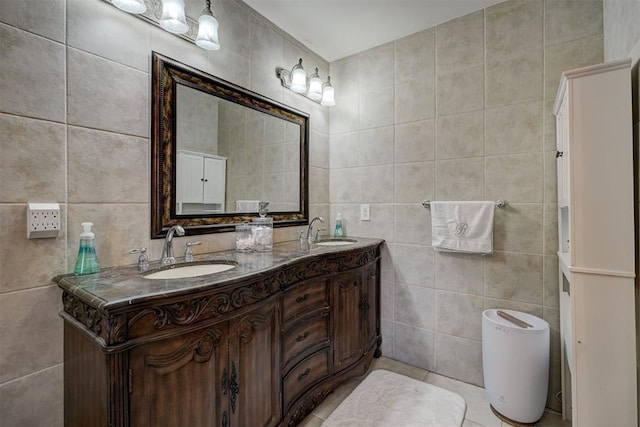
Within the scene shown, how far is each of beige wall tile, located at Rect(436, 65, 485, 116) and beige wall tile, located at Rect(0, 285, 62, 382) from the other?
237 cm

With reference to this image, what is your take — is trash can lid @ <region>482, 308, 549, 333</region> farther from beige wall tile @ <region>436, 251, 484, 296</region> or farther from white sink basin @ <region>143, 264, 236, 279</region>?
white sink basin @ <region>143, 264, 236, 279</region>

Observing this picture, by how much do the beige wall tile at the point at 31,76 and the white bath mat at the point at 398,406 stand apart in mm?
1925

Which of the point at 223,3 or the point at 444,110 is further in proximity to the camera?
the point at 444,110

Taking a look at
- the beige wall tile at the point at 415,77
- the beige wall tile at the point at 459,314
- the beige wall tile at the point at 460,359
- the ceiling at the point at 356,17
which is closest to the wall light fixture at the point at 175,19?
the ceiling at the point at 356,17

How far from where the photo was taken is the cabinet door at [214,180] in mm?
1624

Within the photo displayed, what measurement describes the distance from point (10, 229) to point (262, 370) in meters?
1.07

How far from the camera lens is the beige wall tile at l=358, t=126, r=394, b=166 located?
227 centimetres

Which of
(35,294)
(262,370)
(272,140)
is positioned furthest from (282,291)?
(272,140)

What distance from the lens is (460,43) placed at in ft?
6.47

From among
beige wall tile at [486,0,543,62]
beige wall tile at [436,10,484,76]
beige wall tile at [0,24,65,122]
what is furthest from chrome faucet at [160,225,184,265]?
beige wall tile at [486,0,543,62]

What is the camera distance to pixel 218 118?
168cm

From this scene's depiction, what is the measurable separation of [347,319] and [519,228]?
122 centimetres

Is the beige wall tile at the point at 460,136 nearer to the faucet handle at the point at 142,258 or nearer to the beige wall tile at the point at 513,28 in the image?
the beige wall tile at the point at 513,28

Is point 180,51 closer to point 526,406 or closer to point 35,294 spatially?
point 35,294
